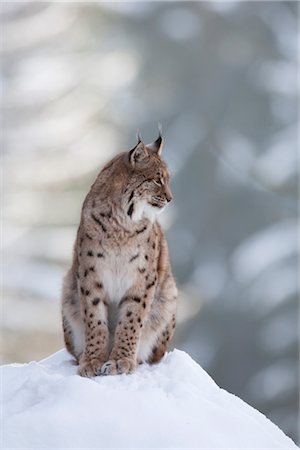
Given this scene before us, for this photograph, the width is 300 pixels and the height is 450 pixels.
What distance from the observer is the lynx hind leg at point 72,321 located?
588cm

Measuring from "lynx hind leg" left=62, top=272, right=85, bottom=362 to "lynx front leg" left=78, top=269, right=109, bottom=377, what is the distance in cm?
A: 18

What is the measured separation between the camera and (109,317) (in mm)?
5809

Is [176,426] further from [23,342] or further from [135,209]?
[23,342]

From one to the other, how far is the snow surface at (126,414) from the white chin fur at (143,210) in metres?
0.81

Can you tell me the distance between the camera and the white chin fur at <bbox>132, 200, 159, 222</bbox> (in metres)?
5.63

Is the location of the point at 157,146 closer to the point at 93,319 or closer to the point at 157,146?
the point at 157,146

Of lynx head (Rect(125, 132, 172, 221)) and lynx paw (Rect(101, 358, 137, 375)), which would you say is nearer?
lynx paw (Rect(101, 358, 137, 375))

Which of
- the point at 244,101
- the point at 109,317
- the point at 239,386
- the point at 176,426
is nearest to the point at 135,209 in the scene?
the point at 109,317

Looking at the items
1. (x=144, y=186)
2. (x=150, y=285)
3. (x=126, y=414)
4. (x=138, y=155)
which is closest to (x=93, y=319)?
(x=150, y=285)

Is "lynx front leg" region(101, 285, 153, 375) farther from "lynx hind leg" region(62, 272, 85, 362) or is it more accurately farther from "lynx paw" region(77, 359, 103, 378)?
"lynx hind leg" region(62, 272, 85, 362)

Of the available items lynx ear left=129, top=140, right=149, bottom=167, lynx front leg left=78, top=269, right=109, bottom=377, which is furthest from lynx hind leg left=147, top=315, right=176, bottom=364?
lynx ear left=129, top=140, right=149, bottom=167

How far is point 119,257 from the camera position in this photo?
18.4ft

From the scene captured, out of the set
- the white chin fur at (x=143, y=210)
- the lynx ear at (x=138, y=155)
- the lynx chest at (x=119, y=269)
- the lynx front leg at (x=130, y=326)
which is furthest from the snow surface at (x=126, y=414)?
the lynx ear at (x=138, y=155)

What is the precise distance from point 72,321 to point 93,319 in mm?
279
